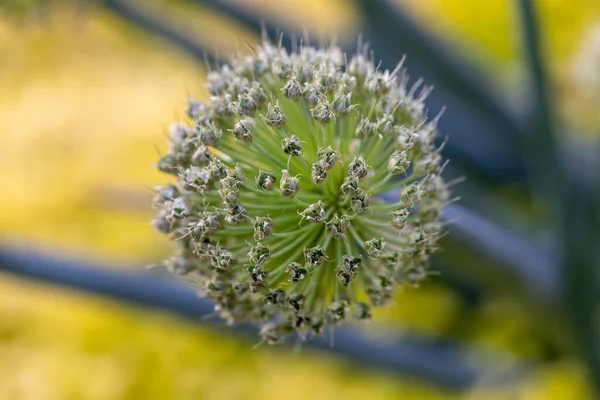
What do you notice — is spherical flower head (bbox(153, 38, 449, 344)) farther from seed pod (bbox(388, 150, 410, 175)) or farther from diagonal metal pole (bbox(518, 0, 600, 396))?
diagonal metal pole (bbox(518, 0, 600, 396))

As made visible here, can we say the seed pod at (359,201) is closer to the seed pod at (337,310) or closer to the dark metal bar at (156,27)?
the seed pod at (337,310)

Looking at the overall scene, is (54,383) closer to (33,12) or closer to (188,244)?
(33,12)

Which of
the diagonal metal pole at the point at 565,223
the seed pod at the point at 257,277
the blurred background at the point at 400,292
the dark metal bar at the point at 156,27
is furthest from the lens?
the dark metal bar at the point at 156,27

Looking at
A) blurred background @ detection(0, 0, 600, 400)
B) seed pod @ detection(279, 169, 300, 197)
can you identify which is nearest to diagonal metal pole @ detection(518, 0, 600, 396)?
blurred background @ detection(0, 0, 600, 400)

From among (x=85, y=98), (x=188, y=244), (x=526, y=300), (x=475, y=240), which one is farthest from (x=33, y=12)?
(x=85, y=98)

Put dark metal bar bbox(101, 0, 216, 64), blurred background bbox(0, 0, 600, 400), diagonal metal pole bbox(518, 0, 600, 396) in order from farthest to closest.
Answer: dark metal bar bbox(101, 0, 216, 64), blurred background bbox(0, 0, 600, 400), diagonal metal pole bbox(518, 0, 600, 396)

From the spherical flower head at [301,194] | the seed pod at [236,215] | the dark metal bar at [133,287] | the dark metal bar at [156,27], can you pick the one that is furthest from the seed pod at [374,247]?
the dark metal bar at [156,27]
